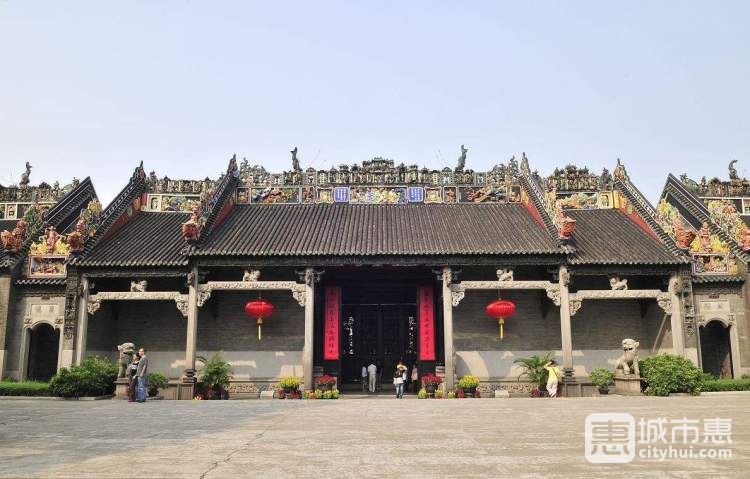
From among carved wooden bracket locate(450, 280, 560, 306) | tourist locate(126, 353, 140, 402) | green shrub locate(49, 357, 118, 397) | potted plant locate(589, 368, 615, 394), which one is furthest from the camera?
carved wooden bracket locate(450, 280, 560, 306)

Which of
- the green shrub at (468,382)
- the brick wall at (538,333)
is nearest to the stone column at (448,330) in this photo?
the green shrub at (468,382)

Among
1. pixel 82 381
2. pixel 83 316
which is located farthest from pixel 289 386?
pixel 83 316

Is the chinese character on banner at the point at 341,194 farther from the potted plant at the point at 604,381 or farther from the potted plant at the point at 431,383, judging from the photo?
the potted plant at the point at 604,381

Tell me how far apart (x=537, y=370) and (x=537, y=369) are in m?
0.05

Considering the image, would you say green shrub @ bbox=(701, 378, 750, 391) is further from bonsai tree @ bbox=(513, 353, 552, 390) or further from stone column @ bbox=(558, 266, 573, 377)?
bonsai tree @ bbox=(513, 353, 552, 390)

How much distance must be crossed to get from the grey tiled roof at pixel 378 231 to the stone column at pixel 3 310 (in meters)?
6.25

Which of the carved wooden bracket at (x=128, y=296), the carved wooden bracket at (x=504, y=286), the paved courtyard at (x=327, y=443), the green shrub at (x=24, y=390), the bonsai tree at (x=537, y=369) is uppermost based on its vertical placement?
the carved wooden bracket at (x=504, y=286)

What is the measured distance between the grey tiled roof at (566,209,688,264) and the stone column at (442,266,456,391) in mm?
3724

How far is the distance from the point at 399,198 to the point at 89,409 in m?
13.0

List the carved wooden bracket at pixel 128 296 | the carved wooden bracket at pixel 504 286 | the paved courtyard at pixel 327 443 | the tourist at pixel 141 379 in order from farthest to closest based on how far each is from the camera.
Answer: the carved wooden bracket at pixel 128 296 → the carved wooden bracket at pixel 504 286 → the tourist at pixel 141 379 → the paved courtyard at pixel 327 443

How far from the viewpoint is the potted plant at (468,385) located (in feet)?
56.0

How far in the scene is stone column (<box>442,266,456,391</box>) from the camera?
1688 centimetres

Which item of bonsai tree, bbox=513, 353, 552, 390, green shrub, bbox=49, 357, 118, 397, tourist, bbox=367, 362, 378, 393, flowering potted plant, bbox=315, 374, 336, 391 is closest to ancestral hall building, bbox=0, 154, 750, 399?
Answer: flowering potted plant, bbox=315, 374, 336, 391

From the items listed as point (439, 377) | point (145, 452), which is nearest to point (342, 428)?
point (145, 452)
